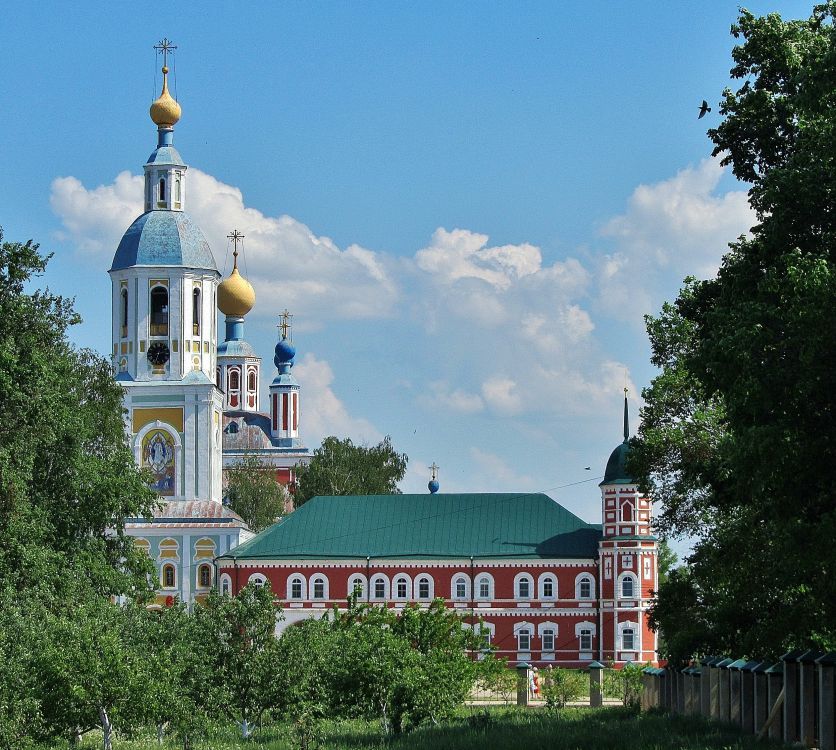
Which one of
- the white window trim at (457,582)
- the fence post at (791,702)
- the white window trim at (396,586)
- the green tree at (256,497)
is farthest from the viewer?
the green tree at (256,497)

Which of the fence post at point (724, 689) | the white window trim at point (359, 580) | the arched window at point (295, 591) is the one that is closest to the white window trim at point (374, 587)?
the white window trim at point (359, 580)

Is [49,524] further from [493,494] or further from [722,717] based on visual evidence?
[493,494]

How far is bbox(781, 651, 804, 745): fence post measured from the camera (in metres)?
23.0

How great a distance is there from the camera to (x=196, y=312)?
79000 millimetres

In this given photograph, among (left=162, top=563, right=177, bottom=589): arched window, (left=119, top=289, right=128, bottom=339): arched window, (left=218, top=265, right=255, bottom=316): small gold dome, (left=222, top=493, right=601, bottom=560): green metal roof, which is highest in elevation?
(left=218, top=265, right=255, bottom=316): small gold dome

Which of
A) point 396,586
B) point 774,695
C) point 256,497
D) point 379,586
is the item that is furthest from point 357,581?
point 774,695

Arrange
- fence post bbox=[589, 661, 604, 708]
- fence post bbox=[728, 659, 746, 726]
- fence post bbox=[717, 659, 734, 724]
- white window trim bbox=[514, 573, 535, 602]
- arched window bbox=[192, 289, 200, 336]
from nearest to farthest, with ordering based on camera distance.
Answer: fence post bbox=[728, 659, 746, 726] < fence post bbox=[717, 659, 734, 724] < fence post bbox=[589, 661, 604, 708] < white window trim bbox=[514, 573, 535, 602] < arched window bbox=[192, 289, 200, 336]

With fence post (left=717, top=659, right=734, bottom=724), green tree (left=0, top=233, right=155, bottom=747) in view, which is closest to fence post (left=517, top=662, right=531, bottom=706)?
green tree (left=0, top=233, right=155, bottom=747)

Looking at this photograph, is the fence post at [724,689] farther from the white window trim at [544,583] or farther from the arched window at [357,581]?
the arched window at [357,581]

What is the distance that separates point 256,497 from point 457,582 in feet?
73.4

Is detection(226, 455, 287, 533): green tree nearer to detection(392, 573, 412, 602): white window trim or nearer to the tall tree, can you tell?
detection(392, 573, 412, 602): white window trim

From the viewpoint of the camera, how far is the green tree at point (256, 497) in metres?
93.2

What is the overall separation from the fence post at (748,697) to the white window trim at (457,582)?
1885 inches

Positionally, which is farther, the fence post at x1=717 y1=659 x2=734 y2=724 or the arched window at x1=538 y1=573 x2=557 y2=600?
the arched window at x1=538 y1=573 x2=557 y2=600
